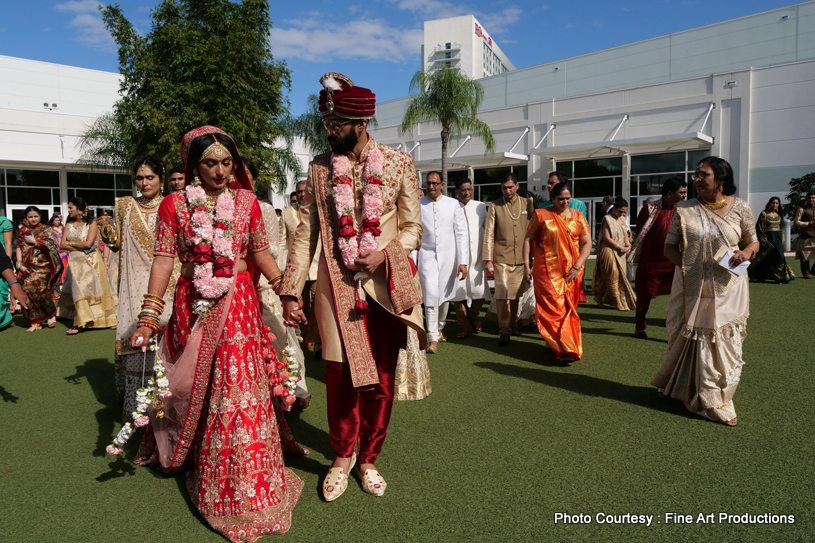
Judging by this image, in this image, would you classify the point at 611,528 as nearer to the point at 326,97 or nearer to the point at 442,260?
the point at 326,97

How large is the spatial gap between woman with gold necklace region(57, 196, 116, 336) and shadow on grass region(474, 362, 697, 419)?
625 centimetres

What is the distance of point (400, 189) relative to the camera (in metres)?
3.10

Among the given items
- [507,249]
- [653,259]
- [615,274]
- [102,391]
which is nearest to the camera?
[102,391]

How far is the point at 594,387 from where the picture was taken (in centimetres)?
494

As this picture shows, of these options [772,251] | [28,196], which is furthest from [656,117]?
[28,196]

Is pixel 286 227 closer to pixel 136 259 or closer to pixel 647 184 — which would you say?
pixel 136 259

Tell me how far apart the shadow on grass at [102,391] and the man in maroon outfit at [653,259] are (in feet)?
19.4

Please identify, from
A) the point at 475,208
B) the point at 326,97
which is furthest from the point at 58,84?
the point at 326,97

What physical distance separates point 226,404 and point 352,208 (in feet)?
3.89

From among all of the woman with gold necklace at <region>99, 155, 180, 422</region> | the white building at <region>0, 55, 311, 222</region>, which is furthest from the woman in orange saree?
the white building at <region>0, 55, 311, 222</region>

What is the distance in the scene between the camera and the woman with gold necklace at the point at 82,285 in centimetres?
847

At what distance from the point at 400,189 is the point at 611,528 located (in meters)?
2.02

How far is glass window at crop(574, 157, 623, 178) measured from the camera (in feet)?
82.0

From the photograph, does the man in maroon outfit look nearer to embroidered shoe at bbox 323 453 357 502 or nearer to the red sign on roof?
embroidered shoe at bbox 323 453 357 502
